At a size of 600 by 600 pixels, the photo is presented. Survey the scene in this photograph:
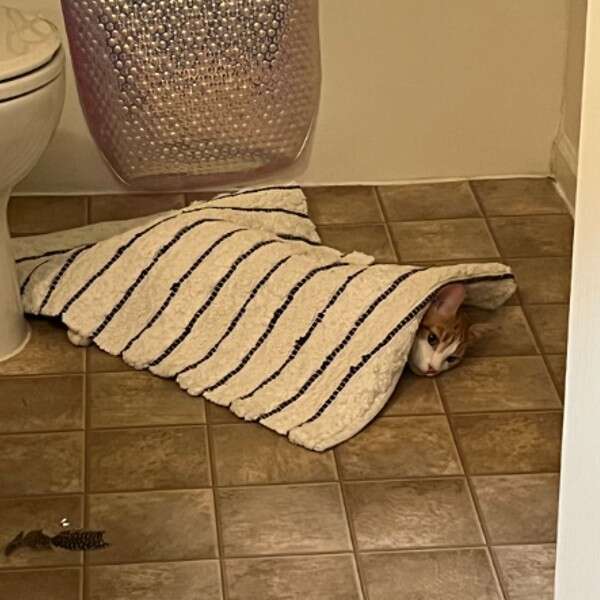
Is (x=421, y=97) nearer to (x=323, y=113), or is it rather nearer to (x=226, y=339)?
(x=323, y=113)

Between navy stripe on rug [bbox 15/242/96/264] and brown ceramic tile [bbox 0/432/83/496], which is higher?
brown ceramic tile [bbox 0/432/83/496]

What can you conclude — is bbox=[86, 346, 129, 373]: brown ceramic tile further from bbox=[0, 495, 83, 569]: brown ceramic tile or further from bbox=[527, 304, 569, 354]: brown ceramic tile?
bbox=[527, 304, 569, 354]: brown ceramic tile

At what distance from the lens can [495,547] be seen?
1.78 metres

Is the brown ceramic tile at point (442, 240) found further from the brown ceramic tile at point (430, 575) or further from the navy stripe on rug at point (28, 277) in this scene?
A: the brown ceramic tile at point (430, 575)

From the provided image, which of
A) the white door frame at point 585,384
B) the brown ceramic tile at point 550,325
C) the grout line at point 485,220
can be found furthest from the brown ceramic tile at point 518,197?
the white door frame at point 585,384

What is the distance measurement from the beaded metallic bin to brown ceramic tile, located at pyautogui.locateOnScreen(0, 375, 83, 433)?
2.18 feet

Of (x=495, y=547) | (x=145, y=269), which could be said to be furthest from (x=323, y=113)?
(x=495, y=547)

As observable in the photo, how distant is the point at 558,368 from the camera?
2186 millimetres

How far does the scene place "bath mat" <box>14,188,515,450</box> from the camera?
80.7 inches

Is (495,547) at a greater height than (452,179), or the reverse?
(495,547)

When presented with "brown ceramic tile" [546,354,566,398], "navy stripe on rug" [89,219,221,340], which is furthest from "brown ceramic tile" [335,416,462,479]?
"navy stripe on rug" [89,219,221,340]

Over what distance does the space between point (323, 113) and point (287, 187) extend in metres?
0.25

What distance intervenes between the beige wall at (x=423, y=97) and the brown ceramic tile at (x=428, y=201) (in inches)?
1.4

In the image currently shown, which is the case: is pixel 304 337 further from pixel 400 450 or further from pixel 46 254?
pixel 46 254
